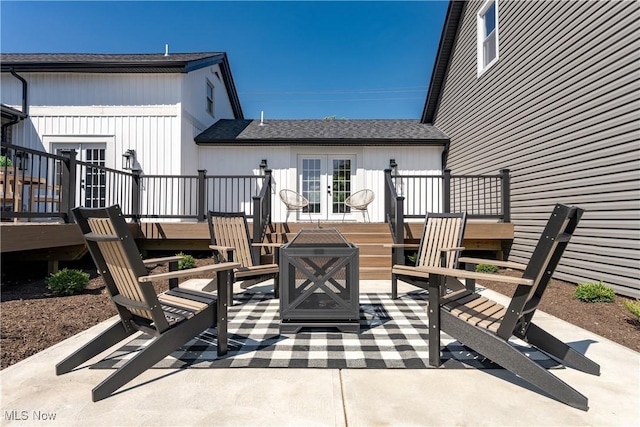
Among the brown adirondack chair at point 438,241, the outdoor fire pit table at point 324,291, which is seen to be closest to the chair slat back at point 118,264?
the outdoor fire pit table at point 324,291

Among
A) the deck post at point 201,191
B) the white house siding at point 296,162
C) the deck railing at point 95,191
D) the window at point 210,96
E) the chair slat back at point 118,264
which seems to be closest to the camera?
the chair slat back at point 118,264

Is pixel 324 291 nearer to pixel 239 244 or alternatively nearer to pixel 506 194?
pixel 239 244

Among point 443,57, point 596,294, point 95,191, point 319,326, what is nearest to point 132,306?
point 319,326

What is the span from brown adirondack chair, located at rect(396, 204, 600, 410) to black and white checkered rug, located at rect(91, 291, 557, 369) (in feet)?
0.93

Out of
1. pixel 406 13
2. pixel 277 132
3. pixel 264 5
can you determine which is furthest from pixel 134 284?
pixel 406 13

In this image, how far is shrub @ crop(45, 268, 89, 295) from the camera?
387cm

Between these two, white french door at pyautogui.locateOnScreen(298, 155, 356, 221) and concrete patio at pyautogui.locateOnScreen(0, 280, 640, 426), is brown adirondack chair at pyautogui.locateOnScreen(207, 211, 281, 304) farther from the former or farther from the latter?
white french door at pyautogui.locateOnScreen(298, 155, 356, 221)

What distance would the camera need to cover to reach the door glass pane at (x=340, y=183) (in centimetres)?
886

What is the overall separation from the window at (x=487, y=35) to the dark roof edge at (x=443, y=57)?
1.19m

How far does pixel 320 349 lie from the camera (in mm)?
2463

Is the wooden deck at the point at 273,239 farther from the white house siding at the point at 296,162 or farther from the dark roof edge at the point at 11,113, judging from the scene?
the dark roof edge at the point at 11,113

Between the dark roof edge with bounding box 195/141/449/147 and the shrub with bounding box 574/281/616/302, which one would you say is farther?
the dark roof edge with bounding box 195/141/449/147

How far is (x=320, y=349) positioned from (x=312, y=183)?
6.71 meters

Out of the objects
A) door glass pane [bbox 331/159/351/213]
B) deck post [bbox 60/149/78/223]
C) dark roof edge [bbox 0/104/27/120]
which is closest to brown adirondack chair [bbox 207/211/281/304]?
deck post [bbox 60/149/78/223]
